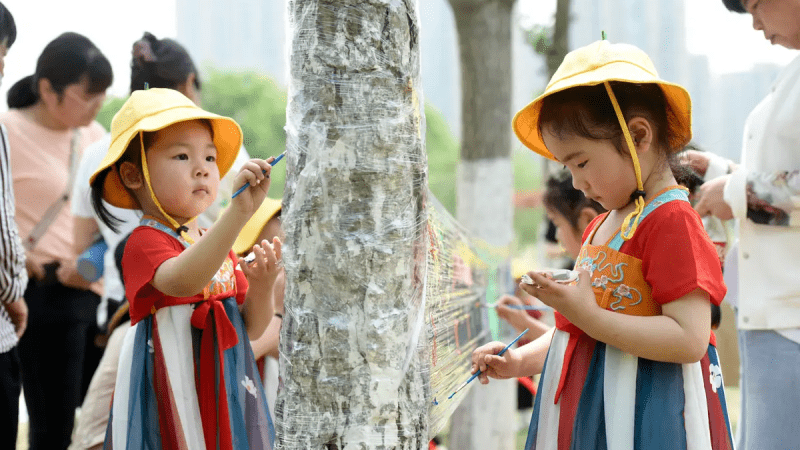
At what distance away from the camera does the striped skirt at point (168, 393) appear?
2.27 m

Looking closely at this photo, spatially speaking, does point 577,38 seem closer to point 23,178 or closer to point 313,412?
point 23,178

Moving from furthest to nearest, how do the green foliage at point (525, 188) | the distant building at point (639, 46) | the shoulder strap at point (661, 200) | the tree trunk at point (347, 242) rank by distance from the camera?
the green foliage at point (525, 188) < the distant building at point (639, 46) < the shoulder strap at point (661, 200) < the tree trunk at point (347, 242)

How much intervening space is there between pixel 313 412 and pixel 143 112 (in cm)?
124

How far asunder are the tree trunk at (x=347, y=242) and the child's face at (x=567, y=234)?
1.84m

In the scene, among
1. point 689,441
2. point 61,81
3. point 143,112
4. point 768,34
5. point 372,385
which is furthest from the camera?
point 61,81

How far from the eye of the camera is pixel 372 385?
1.64 metres

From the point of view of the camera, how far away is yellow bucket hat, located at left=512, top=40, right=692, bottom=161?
193cm

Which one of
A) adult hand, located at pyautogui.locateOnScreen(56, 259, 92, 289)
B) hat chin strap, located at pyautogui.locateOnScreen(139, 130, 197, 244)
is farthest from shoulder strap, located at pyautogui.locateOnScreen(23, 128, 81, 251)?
hat chin strap, located at pyautogui.locateOnScreen(139, 130, 197, 244)

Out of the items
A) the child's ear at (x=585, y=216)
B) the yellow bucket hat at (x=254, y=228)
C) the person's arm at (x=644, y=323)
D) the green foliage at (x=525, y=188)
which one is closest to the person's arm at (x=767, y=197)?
the child's ear at (x=585, y=216)

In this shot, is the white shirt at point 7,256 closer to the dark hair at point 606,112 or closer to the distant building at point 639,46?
the dark hair at point 606,112

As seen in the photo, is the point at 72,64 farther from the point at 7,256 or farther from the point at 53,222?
the point at 7,256

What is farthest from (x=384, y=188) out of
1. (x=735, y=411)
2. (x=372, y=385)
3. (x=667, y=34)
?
(x=667, y=34)

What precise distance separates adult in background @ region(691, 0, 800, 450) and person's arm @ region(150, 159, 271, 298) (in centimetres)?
175

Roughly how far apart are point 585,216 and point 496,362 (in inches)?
50.1
